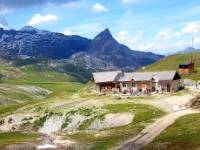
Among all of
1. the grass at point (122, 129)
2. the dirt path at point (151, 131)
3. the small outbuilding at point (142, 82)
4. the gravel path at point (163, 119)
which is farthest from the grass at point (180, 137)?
the small outbuilding at point (142, 82)

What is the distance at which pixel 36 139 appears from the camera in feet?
416

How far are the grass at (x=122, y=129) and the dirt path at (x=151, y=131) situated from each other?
103 inches

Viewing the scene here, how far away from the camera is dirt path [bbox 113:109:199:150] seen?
104 m

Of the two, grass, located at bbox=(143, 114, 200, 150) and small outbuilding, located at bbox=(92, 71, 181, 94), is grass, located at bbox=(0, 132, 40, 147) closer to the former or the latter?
grass, located at bbox=(143, 114, 200, 150)

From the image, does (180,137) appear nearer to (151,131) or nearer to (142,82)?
(151,131)

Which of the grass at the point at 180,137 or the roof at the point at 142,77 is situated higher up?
the roof at the point at 142,77

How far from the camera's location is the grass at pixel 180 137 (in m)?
98.8

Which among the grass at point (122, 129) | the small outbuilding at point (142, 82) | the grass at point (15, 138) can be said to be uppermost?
the small outbuilding at point (142, 82)

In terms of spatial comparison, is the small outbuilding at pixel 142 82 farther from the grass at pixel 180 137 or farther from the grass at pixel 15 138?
the grass at pixel 15 138

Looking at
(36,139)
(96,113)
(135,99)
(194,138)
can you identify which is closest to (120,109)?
(96,113)

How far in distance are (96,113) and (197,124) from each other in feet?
131

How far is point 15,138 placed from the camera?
133250 millimetres

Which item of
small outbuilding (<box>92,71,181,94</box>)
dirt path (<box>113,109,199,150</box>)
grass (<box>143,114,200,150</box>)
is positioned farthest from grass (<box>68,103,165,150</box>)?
small outbuilding (<box>92,71,181,94</box>)

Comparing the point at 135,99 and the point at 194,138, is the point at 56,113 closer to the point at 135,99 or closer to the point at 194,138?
the point at 135,99
